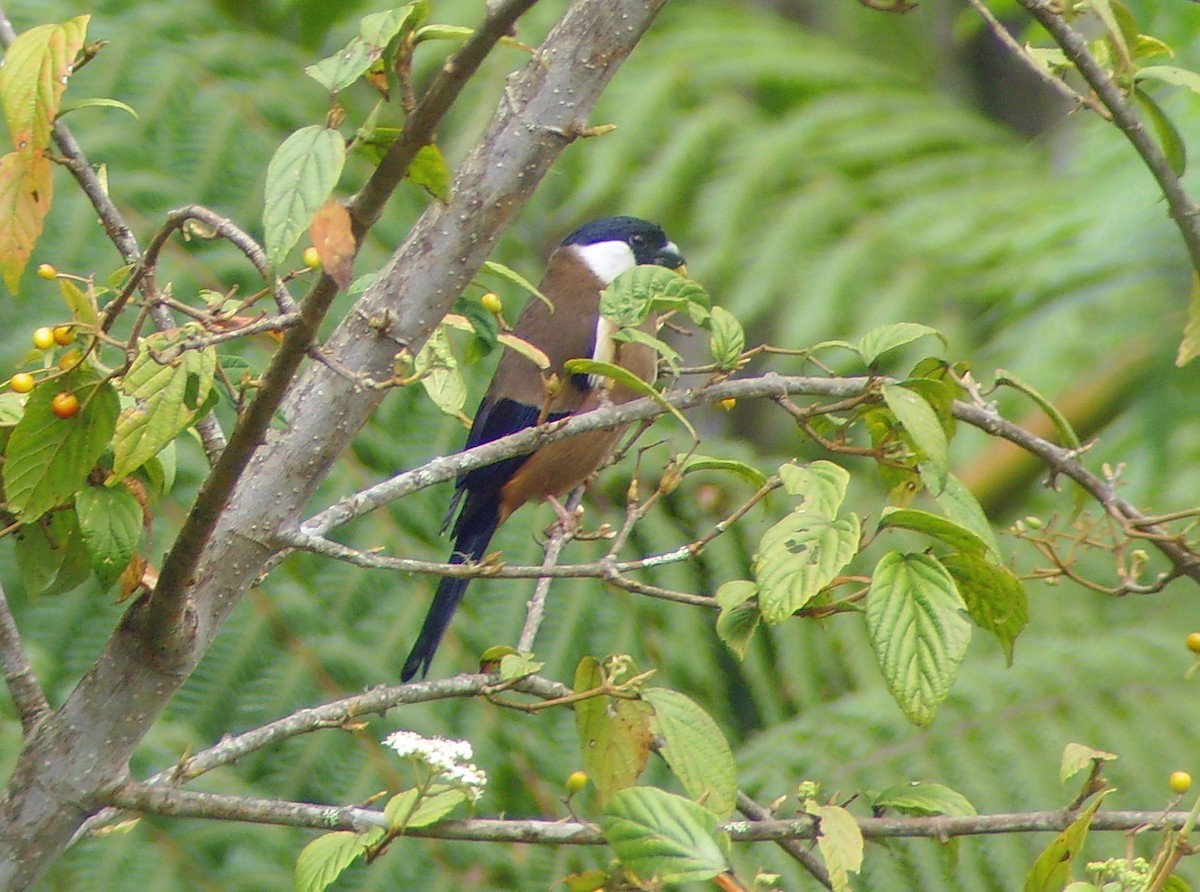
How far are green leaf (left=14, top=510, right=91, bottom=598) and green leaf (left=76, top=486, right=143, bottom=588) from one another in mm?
92

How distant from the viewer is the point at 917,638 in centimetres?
96

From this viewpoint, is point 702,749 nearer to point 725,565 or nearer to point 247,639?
point 247,639

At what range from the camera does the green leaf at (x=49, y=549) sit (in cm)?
106

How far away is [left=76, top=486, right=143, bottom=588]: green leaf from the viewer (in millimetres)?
949

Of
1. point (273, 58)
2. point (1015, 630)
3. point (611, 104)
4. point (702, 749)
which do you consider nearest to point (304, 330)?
point (702, 749)

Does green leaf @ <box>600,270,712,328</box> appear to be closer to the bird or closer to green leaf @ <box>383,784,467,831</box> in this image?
green leaf @ <box>383,784,467,831</box>

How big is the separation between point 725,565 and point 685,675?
0.24 meters

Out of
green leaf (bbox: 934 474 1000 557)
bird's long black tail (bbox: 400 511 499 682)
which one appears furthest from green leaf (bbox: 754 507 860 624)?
bird's long black tail (bbox: 400 511 499 682)

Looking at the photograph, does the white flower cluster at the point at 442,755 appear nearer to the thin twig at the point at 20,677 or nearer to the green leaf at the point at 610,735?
the green leaf at the point at 610,735

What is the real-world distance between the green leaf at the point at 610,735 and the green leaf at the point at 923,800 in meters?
0.21

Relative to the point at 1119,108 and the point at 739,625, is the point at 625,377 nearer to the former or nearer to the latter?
the point at 739,625

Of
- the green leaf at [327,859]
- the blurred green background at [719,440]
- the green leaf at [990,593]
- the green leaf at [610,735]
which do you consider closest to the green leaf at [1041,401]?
the green leaf at [990,593]

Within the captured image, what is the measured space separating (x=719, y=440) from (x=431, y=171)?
2.04 m

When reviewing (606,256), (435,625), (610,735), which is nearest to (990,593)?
(610,735)
